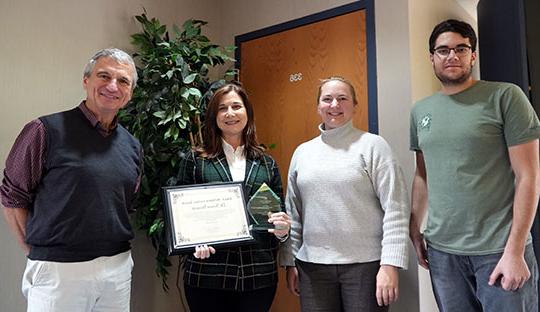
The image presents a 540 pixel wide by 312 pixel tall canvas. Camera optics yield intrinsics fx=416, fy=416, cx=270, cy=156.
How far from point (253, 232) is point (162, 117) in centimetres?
87

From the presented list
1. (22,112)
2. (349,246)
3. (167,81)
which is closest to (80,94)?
(22,112)

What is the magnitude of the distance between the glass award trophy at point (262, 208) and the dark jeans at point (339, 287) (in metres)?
0.24

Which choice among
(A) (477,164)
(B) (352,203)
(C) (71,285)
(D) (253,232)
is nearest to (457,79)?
(A) (477,164)

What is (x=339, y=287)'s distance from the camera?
1596 mm

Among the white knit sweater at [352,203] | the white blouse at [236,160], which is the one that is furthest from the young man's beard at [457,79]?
the white blouse at [236,160]

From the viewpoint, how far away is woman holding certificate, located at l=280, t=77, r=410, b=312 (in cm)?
152

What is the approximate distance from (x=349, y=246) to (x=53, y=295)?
1.02 metres

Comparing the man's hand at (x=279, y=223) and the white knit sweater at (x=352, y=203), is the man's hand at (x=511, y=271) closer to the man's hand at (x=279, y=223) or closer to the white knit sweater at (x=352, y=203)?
the white knit sweater at (x=352, y=203)

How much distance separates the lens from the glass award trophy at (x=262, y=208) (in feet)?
5.25

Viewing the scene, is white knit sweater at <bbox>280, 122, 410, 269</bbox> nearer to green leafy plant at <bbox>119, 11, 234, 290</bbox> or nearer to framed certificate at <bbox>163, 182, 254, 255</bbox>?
framed certificate at <bbox>163, 182, 254, 255</bbox>

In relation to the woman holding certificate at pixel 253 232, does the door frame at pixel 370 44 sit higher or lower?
higher

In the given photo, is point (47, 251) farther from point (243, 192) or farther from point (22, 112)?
point (22, 112)

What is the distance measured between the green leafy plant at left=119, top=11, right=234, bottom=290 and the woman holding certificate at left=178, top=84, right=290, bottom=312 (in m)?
0.45

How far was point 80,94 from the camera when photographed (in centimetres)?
220
